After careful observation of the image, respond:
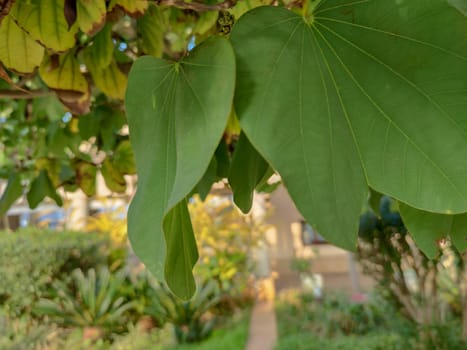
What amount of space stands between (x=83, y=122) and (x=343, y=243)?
30.4 inches

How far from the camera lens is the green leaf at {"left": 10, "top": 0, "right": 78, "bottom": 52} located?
40 cm

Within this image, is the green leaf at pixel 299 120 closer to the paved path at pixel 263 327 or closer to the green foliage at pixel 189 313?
the paved path at pixel 263 327

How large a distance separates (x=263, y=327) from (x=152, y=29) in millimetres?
3265

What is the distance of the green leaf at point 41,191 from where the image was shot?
870 mm

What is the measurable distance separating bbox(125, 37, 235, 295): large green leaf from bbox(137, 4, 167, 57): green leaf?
0.34 m

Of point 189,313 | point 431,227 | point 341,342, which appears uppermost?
point 431,227

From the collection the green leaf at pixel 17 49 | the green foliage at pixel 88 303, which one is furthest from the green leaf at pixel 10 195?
the green foliage at pixel 88 303

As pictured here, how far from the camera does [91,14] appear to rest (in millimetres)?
384

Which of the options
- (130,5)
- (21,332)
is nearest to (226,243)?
(21,332)

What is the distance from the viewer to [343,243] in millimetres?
221

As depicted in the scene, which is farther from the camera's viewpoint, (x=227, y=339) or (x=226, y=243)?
(x=226, y=243)

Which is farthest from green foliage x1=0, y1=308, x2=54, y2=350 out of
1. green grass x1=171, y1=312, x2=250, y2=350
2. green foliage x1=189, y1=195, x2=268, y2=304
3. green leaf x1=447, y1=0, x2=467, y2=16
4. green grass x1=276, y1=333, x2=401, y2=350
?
green leaf x1=447, y1=0, x2=467, y2=16

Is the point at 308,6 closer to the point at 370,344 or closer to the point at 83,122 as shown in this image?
the point at 83,122

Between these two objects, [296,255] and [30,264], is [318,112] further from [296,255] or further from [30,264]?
[296,255]
